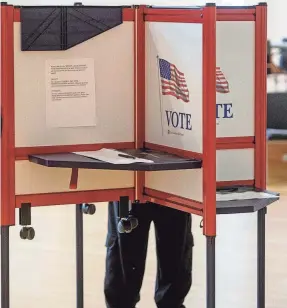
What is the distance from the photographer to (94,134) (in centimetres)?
308

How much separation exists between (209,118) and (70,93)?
504mm

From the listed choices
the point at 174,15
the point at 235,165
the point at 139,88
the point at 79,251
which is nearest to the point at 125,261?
the point at 79,251

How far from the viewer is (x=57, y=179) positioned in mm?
3014

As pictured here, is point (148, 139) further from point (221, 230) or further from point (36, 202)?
point (221, 230)

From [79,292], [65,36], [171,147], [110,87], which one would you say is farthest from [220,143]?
[79,292]

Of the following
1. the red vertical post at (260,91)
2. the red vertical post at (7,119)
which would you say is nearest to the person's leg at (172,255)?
the red vertical post at (260,91)

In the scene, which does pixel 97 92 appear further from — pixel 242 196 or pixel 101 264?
pixel 101 264

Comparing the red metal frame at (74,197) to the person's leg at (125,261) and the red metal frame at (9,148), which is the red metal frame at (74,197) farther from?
the person's leg at (125,261)

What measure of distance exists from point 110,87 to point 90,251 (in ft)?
7.26

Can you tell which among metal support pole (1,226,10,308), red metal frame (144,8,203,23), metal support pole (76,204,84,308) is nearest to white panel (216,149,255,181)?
red metal frame (144,8,203,23)

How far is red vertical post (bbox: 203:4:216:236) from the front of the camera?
9.00 feet

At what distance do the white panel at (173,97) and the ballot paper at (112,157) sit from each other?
0.16 metres

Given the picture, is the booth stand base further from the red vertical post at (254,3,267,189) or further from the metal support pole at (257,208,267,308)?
the red vertical post at (254,3,267,189)

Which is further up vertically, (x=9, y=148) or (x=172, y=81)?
(x=172, y=81)
